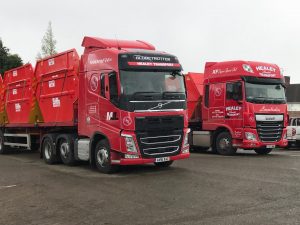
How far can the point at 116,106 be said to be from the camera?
1045cm

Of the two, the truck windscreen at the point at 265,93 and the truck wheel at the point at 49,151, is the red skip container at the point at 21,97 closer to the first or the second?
the truck wheel at the point at 49,151

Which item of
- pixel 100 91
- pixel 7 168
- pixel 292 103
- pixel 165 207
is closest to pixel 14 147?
pixel 7 168

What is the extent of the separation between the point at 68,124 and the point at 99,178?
10.0 ft

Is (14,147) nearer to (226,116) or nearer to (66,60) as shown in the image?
(66,60)

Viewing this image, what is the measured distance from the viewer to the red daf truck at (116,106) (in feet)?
34.2

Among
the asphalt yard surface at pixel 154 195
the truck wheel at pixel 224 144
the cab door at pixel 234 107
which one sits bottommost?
the asphalt yard surface at pixel 154 195

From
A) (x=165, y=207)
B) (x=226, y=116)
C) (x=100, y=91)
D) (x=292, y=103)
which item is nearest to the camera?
(x=165, y=207)

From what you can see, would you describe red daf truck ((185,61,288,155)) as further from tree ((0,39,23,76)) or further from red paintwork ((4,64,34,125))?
tree ((0,39,23,76))

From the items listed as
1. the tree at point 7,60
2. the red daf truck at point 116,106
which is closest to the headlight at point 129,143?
the red daf truck at point 116,106

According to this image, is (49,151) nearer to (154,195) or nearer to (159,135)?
(159,135)

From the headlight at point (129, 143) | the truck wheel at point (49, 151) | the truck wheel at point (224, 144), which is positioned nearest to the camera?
the headlight at point (129, 143)

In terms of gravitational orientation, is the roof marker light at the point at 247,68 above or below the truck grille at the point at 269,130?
above

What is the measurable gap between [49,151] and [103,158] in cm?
347

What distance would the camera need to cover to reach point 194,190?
27.9ft
